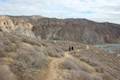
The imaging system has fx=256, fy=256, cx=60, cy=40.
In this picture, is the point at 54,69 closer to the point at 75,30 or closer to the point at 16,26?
the point at 16,26

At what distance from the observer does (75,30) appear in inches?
4245

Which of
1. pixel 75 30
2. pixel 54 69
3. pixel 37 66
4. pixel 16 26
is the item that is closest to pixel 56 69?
pixel 54 69

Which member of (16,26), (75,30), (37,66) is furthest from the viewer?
(75,30)

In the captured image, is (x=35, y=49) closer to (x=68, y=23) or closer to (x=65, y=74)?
(x=65, y=74)

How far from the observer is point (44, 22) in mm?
104688

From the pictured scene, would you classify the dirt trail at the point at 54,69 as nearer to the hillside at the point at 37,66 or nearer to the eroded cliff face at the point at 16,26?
the hillside at the point at 37,66

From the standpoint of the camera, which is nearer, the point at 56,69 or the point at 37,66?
the point at 37,66

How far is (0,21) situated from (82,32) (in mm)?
42691

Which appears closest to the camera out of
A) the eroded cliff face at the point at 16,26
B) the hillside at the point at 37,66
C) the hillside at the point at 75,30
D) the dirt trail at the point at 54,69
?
the hillside at the point at 37,66

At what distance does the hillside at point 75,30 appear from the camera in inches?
3880

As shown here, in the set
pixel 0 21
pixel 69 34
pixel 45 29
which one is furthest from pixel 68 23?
pixel 0 21

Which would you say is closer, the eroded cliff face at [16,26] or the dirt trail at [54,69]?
the dirt trail at [54,69]

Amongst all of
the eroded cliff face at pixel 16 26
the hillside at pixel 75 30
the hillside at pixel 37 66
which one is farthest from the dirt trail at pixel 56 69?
the hillside at pixel 75 30

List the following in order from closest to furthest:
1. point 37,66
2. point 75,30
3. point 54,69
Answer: point 37,66
point 54,69
point 75,30
